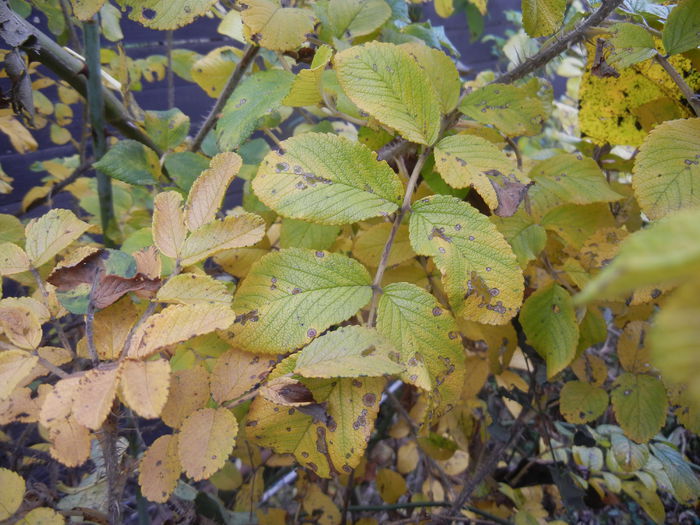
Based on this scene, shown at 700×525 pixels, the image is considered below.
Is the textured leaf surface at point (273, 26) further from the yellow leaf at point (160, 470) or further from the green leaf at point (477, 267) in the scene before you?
the yellow leaf at point (160, 470)

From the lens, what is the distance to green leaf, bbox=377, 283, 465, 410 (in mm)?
431

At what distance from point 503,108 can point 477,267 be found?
221 mm

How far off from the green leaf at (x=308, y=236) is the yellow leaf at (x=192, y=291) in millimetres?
177

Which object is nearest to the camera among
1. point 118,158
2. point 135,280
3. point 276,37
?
point 135,280

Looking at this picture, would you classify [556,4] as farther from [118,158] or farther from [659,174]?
[118,158]

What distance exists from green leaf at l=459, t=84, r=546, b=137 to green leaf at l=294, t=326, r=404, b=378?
30cm

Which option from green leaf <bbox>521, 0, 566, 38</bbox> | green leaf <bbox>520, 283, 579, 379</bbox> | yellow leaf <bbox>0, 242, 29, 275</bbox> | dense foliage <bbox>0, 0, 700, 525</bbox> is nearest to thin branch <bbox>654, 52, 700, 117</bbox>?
dense foliage <bbox>0, 0, 700, 525</bbox>

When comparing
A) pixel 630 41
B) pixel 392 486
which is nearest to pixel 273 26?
pixel 630 41

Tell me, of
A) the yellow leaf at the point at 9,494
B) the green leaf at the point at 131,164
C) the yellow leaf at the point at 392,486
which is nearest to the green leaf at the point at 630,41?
the green leaf at the point at 131,164

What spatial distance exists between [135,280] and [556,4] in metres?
0.54

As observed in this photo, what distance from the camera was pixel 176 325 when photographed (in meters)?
0.36

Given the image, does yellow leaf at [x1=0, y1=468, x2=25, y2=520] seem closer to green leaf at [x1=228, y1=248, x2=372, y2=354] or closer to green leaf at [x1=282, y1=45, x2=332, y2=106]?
green leaf at [x1=228, y1=248, x2=372, y2=354]

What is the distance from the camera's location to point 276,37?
51 cm

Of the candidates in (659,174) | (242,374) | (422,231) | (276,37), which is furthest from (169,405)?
(659,174)
